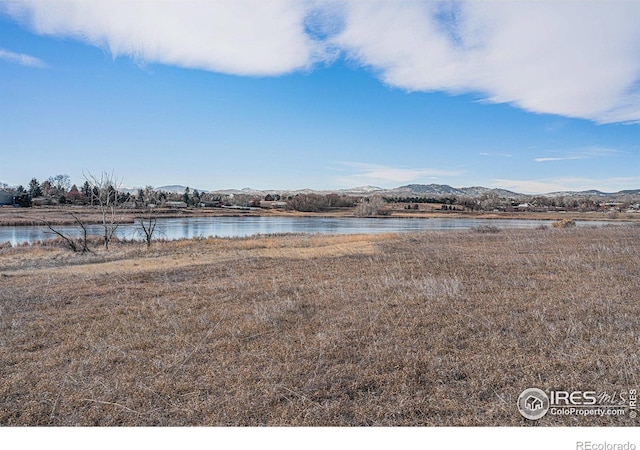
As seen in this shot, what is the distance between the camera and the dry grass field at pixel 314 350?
370 centimetres

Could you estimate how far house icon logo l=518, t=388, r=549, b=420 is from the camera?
11.9 feet

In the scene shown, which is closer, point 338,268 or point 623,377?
point 623,377

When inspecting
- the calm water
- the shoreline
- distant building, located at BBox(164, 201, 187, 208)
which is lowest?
the calm water

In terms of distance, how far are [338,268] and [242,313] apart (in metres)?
5.52

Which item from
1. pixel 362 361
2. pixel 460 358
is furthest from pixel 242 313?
pixel 460 358

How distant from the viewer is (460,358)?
15.7ft

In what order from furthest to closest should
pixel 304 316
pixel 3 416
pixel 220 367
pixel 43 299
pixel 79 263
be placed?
pixel 79 263, pixel 43 299, pixel 304 316, pixel 220 367, pixel 3 416

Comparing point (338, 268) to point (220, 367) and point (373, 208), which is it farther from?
point (373, 208)

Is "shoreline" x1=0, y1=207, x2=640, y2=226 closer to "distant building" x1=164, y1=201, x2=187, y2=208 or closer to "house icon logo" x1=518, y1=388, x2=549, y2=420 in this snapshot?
"distant building" x1=164, y1=201, x2=187, y2=208

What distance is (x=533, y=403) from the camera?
3785 millimetres

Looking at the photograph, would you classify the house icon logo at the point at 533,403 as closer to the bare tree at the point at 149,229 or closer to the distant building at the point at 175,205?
the bare tree at the point at 149,229
